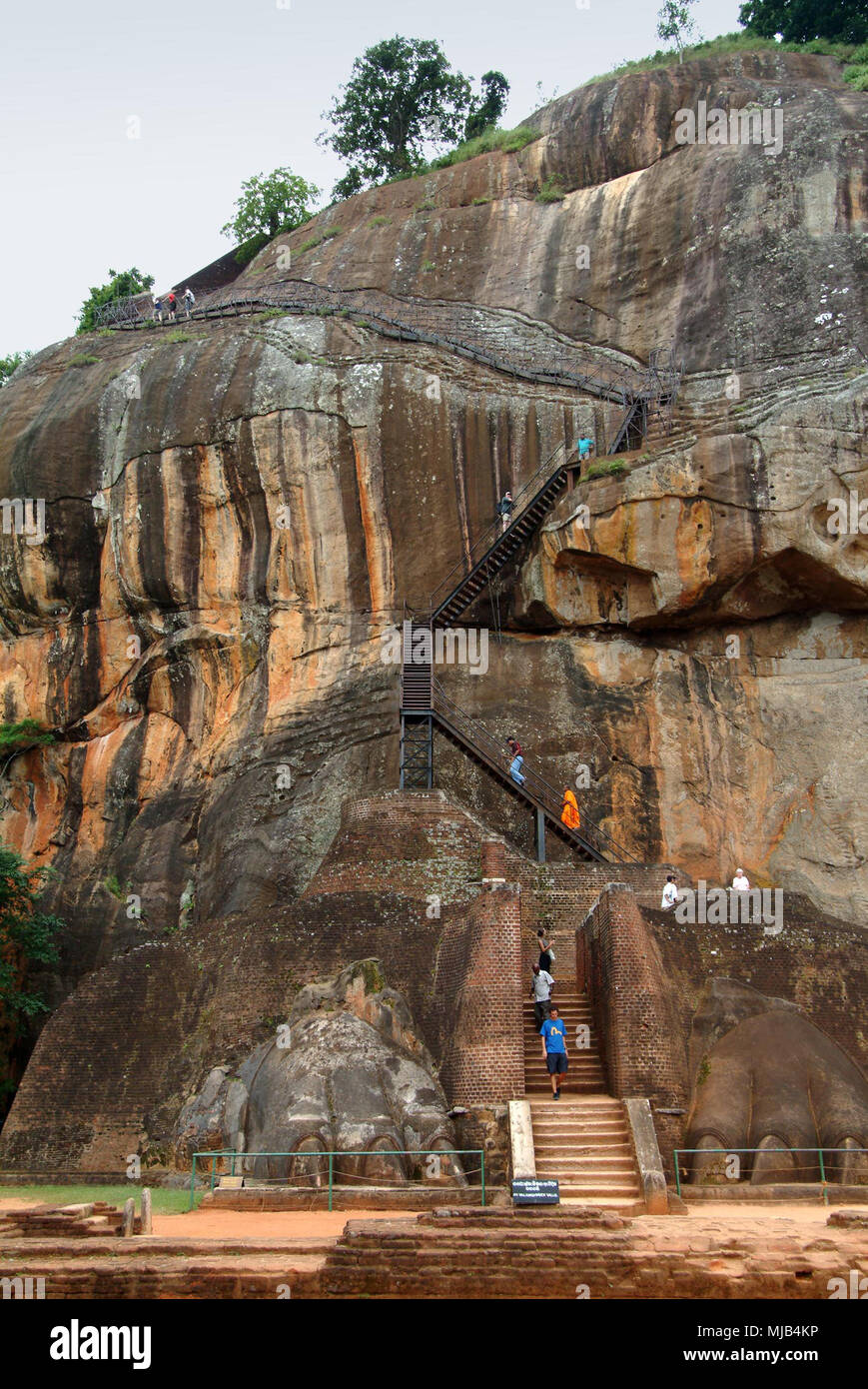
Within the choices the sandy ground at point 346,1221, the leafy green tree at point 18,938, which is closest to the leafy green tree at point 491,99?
the leafy green tree at point 18,938

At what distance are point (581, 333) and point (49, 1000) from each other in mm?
20628

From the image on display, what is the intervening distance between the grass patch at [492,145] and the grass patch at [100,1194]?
104ft

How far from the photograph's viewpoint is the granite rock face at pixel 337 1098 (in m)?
18.4

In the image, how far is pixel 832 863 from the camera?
99.2 feet

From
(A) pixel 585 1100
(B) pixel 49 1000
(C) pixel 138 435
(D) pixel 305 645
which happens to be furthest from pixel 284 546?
(A) pixel 585 1100

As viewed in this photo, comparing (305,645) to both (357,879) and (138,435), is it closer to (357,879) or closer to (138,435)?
(138,435)

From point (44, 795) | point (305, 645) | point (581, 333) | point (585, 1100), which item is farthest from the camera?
point (581, 333)

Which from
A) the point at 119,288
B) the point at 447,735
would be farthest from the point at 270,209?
the point at 447,735

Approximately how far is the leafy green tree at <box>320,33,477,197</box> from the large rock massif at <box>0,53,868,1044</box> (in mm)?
14399

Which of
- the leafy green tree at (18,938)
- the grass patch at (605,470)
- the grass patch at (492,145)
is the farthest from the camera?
the grass patch at (492,145)

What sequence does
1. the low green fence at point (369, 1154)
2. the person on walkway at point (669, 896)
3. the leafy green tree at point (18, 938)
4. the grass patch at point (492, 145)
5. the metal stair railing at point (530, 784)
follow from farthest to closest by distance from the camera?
the grass patch at point (492, 145)
the leafy green tree at point (18, 938)
the metal stair railing at point (530, 784)
the person on walkway at point (669, 896)
the low green fence at point (369, 1154)

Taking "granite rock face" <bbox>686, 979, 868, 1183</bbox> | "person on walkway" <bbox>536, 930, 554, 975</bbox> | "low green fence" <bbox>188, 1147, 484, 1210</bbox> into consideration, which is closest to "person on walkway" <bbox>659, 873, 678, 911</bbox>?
"person on walkway" <bbox>536, 930, 554, 975</bbox>

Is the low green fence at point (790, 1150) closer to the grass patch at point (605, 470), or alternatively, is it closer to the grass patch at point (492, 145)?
the grass patch at point (605, 470)

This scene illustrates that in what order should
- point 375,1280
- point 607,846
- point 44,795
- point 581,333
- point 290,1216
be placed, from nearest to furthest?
point 375,1280
point 290,1216
point 607,846
point 44,795
point 581,333
